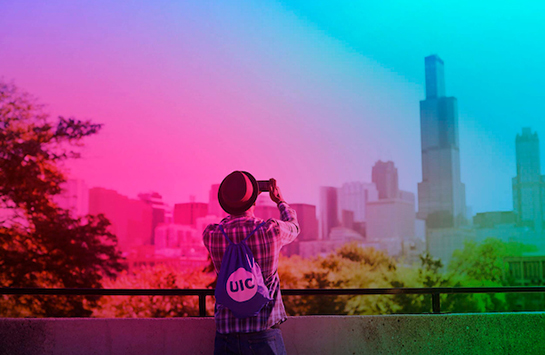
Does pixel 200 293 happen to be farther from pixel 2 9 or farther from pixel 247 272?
pixel 2 9

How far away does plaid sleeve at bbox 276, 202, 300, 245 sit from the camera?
2.55 m

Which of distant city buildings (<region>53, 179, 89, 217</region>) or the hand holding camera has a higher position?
distant city buildings (<region>53, 179, 89, 217</region>)

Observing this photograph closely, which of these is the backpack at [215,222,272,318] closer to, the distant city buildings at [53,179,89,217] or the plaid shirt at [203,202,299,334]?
the plaid shirt at [203,202,299,334]

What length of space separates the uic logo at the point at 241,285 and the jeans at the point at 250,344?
209 mm

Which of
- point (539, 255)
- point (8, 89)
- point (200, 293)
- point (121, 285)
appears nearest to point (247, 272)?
point (200, 293)

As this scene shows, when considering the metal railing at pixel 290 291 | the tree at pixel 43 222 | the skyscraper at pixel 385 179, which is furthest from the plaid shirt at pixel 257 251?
the skyscraper at pixel 385 179

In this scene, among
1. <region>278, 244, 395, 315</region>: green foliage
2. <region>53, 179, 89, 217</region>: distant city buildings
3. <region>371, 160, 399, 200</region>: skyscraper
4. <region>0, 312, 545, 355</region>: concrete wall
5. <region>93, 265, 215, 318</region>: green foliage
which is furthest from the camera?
<region>371, 160, 399, 200</region>: skyscraper

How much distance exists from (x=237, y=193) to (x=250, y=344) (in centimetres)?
78

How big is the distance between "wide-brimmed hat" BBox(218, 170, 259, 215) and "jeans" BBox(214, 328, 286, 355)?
0.64 m

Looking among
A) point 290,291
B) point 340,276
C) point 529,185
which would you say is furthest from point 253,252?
point 529,185

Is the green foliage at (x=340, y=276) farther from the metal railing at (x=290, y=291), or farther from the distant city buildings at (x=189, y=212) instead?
the metal railing at (x=290, y=291)

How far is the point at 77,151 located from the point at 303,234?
720 centimetres

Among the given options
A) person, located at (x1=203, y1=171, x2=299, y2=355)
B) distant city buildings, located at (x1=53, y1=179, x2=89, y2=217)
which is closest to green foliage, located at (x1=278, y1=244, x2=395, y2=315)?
distant city buildings, located at (x1=53, y1=179, x2=89, y2=217)

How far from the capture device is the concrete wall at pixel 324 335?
3.85m
